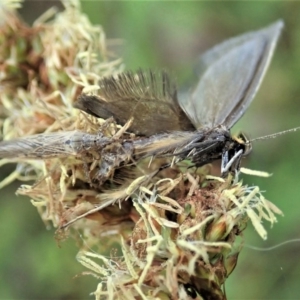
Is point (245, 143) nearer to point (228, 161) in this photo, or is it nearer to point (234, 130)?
point (228, 161)

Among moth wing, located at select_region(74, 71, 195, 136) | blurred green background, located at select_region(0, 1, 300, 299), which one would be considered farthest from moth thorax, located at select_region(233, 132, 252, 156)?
blurred green background, located at select_region(0, 1, 300, 299)

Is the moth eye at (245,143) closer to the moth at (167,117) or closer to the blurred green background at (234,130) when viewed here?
the moth at (167,117)

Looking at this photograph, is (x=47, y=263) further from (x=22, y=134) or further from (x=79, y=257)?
(x=79, y=257)

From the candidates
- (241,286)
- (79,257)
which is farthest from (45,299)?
(79,257)

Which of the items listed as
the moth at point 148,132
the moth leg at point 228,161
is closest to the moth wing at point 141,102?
the moth at point 148,132

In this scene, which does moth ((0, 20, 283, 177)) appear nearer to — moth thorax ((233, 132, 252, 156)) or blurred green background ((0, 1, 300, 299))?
moth thorax ((233, 132, 252, 156))

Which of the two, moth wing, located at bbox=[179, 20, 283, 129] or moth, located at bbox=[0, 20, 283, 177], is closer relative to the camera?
moth, located at bbox=[0, 20, 283, 177]
